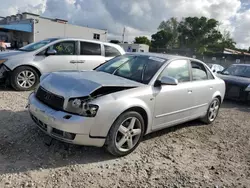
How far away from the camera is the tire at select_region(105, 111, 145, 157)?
331 cm

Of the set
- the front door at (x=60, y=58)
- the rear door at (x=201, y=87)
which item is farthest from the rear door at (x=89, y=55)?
the rear door at (x=201, y=87)

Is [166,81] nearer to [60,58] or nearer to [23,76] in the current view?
[60,58]

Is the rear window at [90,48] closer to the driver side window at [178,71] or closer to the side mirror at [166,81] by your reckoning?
the driver side window at [178,71]

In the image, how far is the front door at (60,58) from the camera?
7.03 meters

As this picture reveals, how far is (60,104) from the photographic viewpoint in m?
3.21

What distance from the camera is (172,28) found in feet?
242

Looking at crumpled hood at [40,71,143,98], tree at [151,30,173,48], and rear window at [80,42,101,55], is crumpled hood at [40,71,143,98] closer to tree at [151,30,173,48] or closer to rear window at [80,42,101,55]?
rear window at [80,42,101,55]

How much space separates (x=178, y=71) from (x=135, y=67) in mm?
842

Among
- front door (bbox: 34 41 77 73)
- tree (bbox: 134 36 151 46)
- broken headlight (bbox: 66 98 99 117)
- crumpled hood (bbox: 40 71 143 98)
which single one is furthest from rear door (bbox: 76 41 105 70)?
tree (bbox: 134 36 151 46)

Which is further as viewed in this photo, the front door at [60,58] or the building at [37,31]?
the building at [37,31]

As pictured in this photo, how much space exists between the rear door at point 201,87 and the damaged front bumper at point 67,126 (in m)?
2.35

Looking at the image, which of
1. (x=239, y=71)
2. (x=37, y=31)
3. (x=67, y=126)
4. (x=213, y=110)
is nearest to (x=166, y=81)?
(x=67, y=126)

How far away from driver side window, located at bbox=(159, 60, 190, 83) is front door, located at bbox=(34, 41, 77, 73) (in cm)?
393

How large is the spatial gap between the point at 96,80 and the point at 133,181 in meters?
1.50
